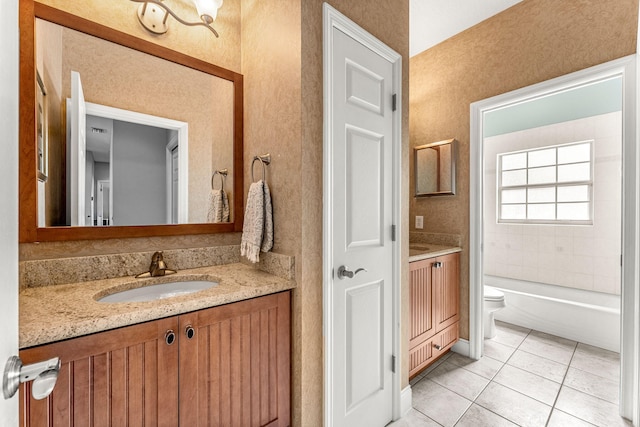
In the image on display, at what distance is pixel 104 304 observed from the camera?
92 cm

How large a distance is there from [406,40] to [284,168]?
3.94 feet

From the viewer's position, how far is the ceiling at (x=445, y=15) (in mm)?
2125

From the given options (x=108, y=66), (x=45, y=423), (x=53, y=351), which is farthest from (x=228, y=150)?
(x=45, y=423)

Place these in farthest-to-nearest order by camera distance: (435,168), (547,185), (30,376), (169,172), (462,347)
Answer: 1. (547,185)
2. (435,168)
3. (462,347)
4. (169,172)
5. (30,376)

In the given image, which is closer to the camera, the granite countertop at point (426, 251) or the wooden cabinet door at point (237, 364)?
the wooden cabinet door at point (237, 364)

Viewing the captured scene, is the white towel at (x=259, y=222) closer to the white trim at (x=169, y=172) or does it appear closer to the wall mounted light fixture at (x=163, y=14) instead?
the white trim at (x=169, y=172)

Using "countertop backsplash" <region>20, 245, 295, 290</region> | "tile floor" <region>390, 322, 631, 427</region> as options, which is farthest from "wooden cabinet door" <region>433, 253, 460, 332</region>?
"countertop backsplash" <region>20, 245, 295, 290</region>

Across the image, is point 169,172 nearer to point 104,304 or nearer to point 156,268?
point 156,268

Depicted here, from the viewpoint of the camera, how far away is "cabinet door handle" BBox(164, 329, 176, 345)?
0.93 metres

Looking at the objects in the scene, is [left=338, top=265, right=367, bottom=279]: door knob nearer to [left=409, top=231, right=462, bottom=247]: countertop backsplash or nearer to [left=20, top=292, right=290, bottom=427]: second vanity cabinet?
[left=20, top=292, right=290, bottom=427]: second vanity cabinet

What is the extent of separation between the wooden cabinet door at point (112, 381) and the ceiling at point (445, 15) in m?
2.68

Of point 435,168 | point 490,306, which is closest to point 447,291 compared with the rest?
point 490,306

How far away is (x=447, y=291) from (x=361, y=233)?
130 cm

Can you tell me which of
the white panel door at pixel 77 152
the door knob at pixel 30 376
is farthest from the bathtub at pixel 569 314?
the white panel door at pixel 77 152
